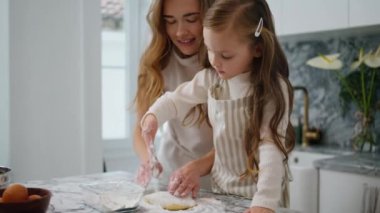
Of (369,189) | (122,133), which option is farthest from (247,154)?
(122,133)

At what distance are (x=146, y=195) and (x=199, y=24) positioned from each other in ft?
1.79

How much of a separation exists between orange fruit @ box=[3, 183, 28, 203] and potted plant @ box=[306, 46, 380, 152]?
1770 mm

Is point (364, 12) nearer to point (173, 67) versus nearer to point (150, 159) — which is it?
point (173, 67)

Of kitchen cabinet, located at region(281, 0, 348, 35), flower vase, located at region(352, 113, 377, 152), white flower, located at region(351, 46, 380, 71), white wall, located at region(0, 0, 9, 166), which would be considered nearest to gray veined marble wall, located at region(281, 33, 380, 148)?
flower vase, located at region(352, 113, 377, 152)

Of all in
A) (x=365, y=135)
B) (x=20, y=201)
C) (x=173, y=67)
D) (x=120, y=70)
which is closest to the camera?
(x=20, y=201)

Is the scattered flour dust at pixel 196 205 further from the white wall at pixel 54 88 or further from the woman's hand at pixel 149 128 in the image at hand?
the white wall at pixel 54 88

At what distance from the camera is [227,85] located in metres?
1.15

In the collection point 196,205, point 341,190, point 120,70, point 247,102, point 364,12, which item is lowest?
point 341,190

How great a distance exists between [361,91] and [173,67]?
125 cm

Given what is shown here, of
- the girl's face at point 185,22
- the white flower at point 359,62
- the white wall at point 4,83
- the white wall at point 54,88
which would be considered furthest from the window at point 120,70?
the girl's face at point 185,22

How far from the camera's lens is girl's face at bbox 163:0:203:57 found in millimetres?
1312

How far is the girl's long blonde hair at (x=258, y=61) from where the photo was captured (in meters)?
1.02

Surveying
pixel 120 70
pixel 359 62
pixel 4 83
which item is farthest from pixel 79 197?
pixel 120 70

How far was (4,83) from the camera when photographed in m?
2.31
